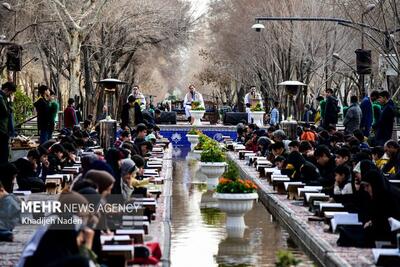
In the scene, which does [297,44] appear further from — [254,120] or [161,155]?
[161,155]

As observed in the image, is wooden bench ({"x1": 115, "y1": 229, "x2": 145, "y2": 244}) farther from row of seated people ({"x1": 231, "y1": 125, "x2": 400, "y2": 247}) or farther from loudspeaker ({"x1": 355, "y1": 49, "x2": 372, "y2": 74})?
loudspeaker ({"x1": 355, "y1": 49, "x2": 372, "y2": 74})

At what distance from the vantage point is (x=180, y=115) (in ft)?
267

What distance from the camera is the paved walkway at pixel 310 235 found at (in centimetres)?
1703

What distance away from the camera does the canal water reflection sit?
1905cm

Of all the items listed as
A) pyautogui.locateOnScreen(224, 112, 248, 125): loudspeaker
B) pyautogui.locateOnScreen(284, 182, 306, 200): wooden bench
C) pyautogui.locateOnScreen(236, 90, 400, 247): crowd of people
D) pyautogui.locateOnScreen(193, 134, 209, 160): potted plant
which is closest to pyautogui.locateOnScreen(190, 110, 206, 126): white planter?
pyautogui.locateOnScreen(224, 112, 248, 125): loudspeaker

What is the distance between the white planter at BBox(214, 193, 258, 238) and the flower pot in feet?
33.1

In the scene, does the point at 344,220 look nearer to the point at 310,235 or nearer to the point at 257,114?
the point at 310,235

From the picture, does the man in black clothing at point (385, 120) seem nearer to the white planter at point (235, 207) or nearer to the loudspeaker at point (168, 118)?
the white planter at point (235, 207)

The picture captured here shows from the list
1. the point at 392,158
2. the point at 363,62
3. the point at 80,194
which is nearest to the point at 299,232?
the point at 392,158

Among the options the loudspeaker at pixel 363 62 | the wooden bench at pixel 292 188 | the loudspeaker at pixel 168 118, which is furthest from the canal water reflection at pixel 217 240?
the loudspeaker at pixel 168 118

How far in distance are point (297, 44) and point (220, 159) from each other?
35233mm

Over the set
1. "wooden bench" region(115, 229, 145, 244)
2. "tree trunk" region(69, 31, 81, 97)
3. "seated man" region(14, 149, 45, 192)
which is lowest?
"wooden bench" region(115, 229, 145, 244)

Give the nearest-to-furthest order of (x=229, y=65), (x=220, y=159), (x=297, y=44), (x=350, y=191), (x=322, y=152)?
(x=350, y=191) < (x=322, y=152) < (x=220, y=159) < (x=297, y=44) < (x=229, y=65)

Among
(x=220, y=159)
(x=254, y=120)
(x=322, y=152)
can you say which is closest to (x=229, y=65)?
(x=254, y=120)
